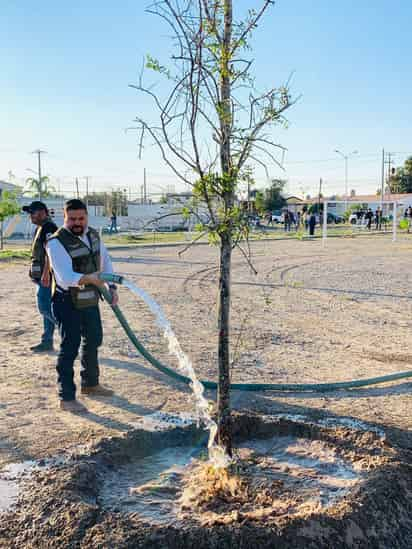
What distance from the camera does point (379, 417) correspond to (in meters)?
4.77

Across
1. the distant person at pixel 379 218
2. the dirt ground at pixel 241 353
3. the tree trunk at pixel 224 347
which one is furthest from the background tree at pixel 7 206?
the distant person at pixel 379 218

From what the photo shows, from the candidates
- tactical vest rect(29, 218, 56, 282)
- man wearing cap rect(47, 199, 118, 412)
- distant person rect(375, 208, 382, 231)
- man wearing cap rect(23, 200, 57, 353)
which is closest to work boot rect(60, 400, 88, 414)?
man wearing cap rect(47, 199, 118, 412)

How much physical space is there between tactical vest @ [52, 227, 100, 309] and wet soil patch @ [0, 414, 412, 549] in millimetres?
1217

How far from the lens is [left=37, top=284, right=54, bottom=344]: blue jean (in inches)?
260

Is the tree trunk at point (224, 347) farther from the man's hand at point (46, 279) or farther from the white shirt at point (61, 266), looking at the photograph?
the man's hand at point (46, 279)

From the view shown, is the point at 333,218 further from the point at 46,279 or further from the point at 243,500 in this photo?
the point at 243,500

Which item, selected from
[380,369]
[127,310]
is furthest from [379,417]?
[127,310]

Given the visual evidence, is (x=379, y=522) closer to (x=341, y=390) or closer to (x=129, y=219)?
(x=341, y=390)

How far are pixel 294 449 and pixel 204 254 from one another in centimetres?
1817

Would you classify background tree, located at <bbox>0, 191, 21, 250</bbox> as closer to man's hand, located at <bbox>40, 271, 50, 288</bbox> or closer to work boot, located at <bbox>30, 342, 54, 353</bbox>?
work boot, located at <bbox>30, 342, 54, 353</bbox>

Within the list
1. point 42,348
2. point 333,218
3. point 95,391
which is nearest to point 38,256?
point 42,348

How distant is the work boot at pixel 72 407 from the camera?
4891mm

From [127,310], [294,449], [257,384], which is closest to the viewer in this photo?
[294,449]

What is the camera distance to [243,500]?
11.2 feet
